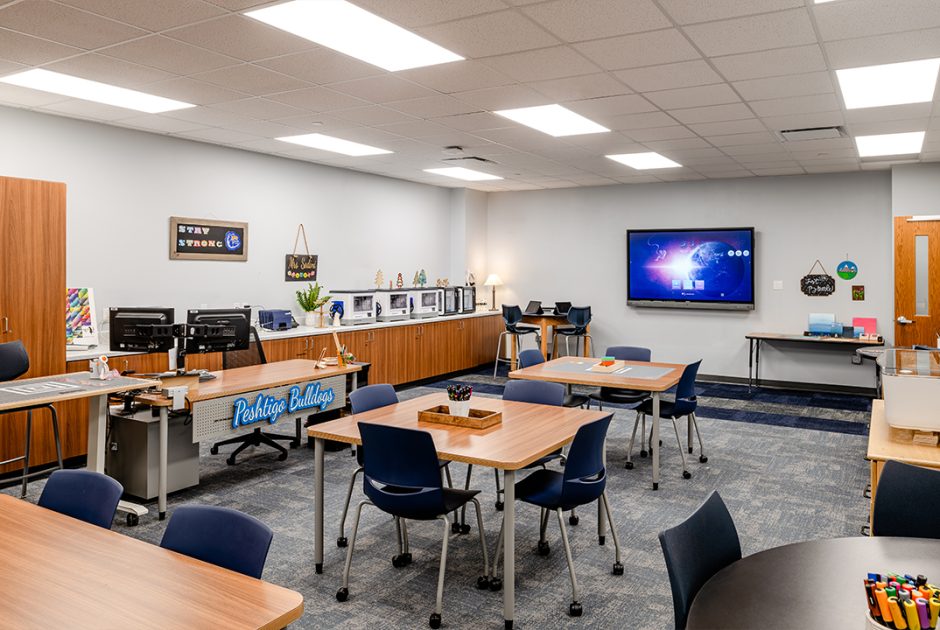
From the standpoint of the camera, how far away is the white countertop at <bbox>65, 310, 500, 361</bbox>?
525 cm

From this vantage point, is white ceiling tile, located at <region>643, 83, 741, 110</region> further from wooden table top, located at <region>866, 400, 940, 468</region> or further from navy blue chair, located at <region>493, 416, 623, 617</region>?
navy blue chair, located at <region>493, 416, 623, 617</region>

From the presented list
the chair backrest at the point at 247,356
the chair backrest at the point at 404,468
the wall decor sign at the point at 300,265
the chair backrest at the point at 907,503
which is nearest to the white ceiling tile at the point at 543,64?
the chair backrest at the point at 404,468

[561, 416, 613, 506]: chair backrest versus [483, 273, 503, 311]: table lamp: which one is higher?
[483, 273, 503, 311]: table lamp

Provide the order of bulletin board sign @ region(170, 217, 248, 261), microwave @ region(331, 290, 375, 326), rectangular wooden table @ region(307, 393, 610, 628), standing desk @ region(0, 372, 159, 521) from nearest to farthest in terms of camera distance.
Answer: rectangular wooden table @ region(307, 393, 610, 628) < standing desk @ region(0, 372, 159, 521) < bulletin board sign @ region(170, 217, 248, 261) < microwave @ region(331, 290, 375, 326)

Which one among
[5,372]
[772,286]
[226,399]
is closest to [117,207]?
[5,372]

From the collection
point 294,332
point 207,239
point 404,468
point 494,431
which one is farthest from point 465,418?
point 207,239

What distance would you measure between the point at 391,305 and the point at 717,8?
5.93 metres

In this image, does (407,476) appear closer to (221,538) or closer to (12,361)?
(221,538)

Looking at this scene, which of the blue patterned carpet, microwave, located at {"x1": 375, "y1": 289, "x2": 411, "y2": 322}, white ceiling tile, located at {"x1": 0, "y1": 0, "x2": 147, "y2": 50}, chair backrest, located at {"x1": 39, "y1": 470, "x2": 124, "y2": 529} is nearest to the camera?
chair backrest, located at {"x1": 39, "y1": 470, "x2": 124, "y2": 529}

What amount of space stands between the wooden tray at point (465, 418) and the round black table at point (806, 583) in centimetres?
179

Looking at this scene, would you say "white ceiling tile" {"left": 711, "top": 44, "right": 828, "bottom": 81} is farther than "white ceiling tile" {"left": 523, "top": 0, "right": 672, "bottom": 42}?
Yes

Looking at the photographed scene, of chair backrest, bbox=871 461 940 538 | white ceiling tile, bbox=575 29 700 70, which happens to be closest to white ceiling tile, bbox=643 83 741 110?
white ceiling tile, bbox=575 29 700 70

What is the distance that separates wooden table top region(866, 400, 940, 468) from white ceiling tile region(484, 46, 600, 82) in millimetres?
2582

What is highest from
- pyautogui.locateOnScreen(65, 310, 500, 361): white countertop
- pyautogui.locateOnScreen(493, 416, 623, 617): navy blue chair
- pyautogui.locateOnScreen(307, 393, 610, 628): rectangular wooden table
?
pyautogui.locateOnScreen(65, 310, 500, 361): white countertop
